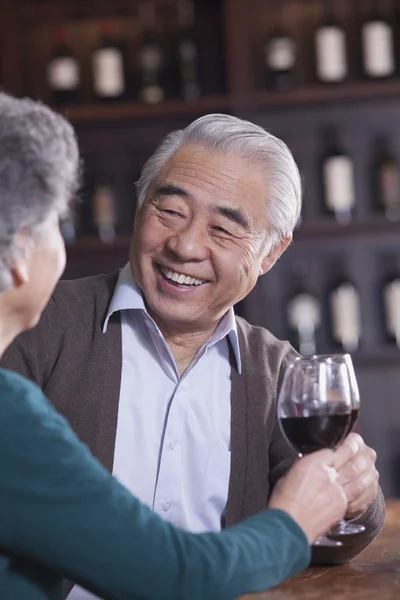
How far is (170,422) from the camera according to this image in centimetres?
161

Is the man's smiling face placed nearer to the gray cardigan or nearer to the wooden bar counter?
the gray cardigan

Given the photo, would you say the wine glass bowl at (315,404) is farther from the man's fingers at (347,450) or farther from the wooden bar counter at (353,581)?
the wooden bar counter at (353,581)

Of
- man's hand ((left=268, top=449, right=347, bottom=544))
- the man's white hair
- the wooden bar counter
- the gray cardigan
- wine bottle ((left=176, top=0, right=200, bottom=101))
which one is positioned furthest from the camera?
wine bottle ((left=176, top=0, right=200, bottom=101))

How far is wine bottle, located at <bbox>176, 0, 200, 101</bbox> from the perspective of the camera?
322cm

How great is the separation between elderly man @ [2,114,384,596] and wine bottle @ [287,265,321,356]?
1.41 meters

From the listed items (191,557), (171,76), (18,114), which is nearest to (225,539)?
(191,557)

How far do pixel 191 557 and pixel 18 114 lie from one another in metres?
0.46

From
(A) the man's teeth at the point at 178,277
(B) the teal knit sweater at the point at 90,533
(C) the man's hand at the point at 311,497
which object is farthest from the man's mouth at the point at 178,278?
(B) the teal knit sweater at the point at 90,533

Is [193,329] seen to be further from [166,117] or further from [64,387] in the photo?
[166,117]

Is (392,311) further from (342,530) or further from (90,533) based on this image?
(90,533)

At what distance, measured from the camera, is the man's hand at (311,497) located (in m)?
0.99

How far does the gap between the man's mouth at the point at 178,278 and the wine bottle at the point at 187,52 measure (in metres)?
1.65

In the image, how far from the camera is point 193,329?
1693mm

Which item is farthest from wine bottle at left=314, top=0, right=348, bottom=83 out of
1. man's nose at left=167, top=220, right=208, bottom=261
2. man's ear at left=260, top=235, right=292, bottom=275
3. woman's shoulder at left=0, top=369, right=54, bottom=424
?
woman's shoulder at left=0, top=369, right=54, bottom=424
